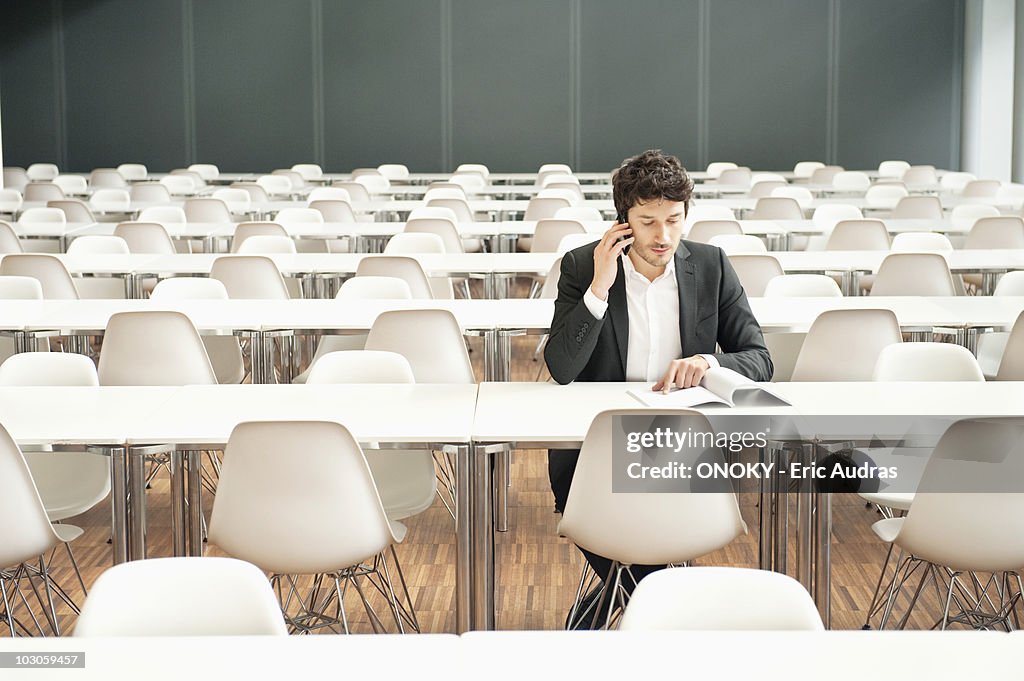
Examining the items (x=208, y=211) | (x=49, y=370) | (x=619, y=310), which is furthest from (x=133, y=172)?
(x=619, y=310)

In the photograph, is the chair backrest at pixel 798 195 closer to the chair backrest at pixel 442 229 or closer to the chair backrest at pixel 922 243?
the chair backrest at pixel 922 243

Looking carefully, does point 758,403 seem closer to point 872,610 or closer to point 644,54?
point 872,610

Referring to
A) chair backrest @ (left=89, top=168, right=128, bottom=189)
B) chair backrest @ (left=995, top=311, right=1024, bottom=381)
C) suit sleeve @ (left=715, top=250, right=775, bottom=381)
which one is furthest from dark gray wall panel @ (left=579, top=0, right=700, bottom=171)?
suit sleeve @ (left=715, top=250, right=775, bottom=381)

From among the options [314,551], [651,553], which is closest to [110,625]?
[314,551]

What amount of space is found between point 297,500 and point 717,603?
1199 millimetres

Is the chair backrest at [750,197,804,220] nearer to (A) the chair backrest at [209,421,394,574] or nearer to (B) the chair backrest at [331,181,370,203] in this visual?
(B) the chair backrest at [331,181,370,203]

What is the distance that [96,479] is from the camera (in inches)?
153

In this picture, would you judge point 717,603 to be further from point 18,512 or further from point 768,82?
point 768,82

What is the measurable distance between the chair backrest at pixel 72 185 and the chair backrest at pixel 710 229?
24.3 feet

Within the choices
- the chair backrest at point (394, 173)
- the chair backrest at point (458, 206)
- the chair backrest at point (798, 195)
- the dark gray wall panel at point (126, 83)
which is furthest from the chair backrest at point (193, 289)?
the dark gray wall panel at point (126, 83)

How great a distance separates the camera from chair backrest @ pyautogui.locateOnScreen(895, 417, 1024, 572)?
2883 mm

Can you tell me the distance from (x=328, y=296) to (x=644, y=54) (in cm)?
969

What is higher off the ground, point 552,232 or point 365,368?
point 552,232

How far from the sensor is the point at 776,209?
31.4ft
